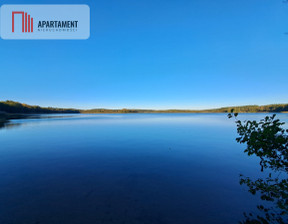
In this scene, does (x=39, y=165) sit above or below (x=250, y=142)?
below

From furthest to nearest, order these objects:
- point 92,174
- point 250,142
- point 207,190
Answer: point 92,174, point 207,190, point 250,142

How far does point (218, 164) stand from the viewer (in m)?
8.55

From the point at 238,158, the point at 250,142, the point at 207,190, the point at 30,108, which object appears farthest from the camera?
the point at 30,108

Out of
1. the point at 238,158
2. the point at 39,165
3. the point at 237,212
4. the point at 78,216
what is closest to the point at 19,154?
the point at 39,165

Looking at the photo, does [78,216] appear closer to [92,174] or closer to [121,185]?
[121,185]

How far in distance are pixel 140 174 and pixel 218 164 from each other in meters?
5.44

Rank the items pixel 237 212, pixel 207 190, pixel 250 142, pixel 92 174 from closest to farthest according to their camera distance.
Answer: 1. pixel 250 142
2. pixel 237 212
3. pixel 207 190
4. pixel 92 174

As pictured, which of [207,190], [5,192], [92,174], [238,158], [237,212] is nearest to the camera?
[237,212]

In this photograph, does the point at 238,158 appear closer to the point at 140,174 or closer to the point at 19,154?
the point at 140,174

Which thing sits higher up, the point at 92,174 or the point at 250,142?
the point at 250,142

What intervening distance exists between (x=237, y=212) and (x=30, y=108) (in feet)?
520

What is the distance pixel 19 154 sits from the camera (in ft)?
33.2

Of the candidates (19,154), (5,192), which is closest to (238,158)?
(5,192)

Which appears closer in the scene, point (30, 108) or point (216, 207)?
point (216, 207)
